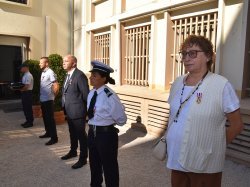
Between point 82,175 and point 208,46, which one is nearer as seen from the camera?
point 208,46

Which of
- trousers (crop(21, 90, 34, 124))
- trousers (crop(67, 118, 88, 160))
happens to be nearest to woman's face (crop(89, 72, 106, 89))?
trousers (crop(67, 118, 88, 160))

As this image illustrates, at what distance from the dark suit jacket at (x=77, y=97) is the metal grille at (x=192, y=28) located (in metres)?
2.77

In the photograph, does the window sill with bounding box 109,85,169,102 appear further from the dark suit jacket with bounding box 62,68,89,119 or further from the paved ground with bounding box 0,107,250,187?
the dark suit jacket with bounding box 62,68,89,119

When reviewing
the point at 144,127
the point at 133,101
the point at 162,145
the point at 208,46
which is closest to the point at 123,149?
the point at 144,127

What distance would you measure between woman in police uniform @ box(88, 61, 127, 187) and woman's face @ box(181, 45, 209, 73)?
1358mm

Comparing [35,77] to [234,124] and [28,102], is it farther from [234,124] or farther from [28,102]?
[234,124]

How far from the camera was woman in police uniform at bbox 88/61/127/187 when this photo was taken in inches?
124

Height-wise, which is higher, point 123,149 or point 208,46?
point 208,46

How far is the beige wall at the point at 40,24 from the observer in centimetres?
991

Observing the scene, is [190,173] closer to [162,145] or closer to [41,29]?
[162,145]

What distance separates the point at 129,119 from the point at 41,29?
5904 mm

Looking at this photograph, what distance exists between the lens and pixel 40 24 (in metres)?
10.8

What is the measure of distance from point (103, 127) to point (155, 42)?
4085 millimetres

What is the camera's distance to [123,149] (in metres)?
5.48
